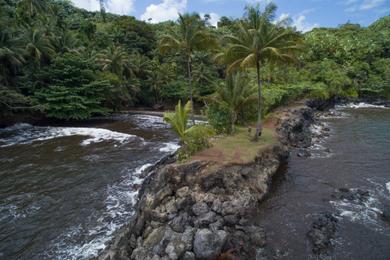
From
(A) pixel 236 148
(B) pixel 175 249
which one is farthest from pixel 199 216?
(A) pixel 236 148

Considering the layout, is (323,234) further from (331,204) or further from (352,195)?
(352,195)

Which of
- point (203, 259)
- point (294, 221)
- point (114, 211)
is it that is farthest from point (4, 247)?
point (294, 221)

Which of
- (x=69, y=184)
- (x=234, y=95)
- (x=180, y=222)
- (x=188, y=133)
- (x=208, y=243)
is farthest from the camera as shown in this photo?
(x=234, y=95)

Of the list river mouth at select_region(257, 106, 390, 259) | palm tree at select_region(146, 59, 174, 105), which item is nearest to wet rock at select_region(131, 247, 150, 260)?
river mouth at select_region(257, 106, 390, 259)

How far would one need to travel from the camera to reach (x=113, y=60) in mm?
48594

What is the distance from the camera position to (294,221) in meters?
13.9

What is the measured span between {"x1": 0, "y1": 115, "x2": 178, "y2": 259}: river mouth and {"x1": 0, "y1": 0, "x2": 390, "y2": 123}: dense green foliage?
636 cm

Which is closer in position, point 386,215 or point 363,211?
point 386,215

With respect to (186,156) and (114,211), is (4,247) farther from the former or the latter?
(186,156)

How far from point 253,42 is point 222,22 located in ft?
247

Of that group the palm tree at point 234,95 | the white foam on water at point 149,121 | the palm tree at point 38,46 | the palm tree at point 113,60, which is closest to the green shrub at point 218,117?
the palm tree at point 234,95

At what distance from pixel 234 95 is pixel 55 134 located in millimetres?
21910

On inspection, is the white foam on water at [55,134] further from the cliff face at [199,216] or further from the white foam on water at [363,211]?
the white foam on water at [363,211]

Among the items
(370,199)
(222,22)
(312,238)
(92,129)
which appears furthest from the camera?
(222,22)
